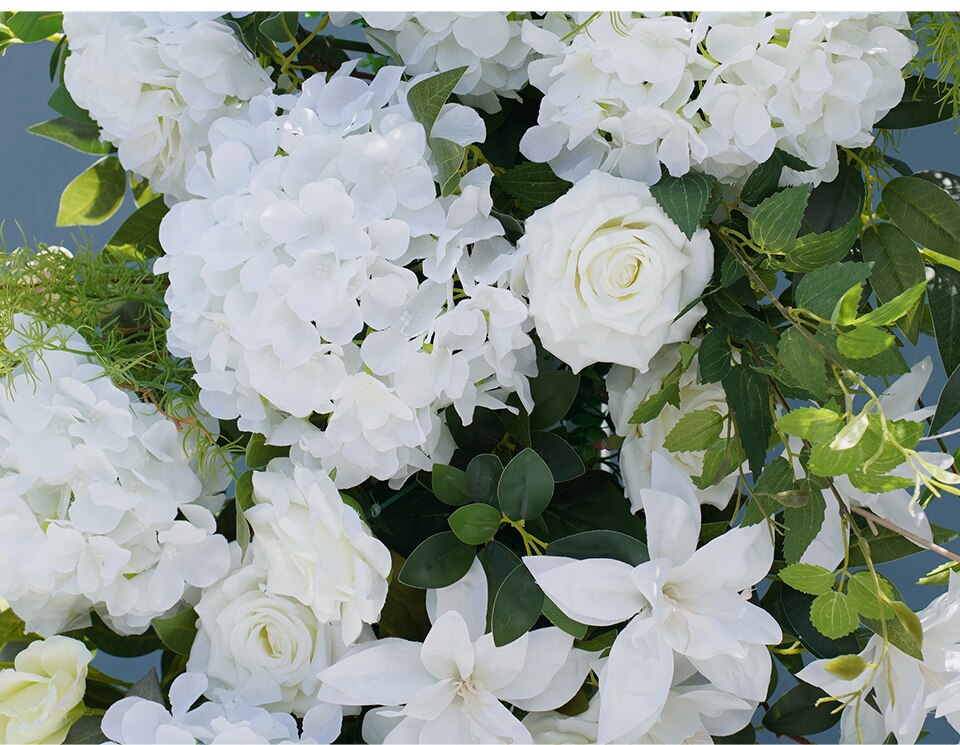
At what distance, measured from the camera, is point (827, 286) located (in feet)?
1.09

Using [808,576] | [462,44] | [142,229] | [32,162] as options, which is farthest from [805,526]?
[32,162]

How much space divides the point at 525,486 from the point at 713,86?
0.56ft

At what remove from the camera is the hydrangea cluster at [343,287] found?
1.18ft

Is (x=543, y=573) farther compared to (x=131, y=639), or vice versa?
(x=131, y=639)

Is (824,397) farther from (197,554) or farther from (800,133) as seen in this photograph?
(197,554)

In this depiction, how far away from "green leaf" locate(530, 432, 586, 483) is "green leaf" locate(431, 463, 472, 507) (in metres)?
0.04

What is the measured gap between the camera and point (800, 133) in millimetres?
388

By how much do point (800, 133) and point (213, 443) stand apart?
0.28m

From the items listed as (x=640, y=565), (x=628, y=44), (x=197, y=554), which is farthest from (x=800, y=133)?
(x=197, y=554)

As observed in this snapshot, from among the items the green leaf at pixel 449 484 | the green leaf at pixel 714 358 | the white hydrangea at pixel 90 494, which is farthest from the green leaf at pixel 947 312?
the white hydrangea at pixel 90 494

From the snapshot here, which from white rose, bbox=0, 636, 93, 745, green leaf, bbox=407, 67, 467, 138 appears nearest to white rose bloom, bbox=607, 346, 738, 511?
green leaf, bbox=407, 67, 467, 138

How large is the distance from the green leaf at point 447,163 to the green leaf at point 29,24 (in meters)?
0.24

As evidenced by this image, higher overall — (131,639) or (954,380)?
Result: (954,380)

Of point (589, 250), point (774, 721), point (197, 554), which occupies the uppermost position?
point (589, 250)
